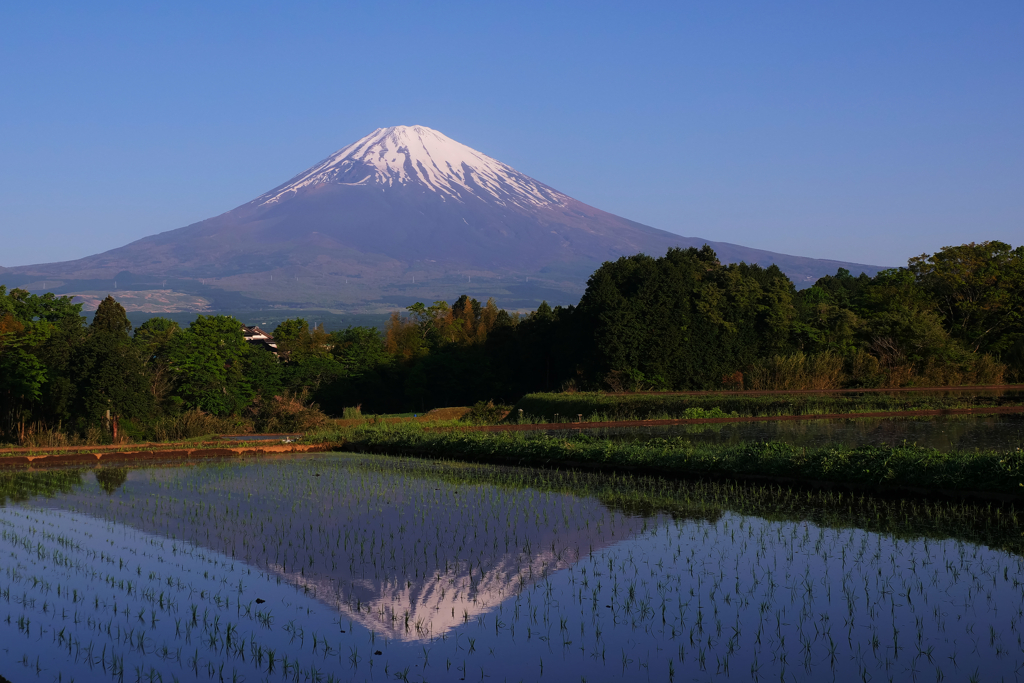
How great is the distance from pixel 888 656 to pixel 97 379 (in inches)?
1262

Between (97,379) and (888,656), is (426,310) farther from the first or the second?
(888,656)

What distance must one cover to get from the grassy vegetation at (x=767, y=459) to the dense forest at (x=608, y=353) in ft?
40.9

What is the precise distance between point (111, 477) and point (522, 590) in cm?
1255

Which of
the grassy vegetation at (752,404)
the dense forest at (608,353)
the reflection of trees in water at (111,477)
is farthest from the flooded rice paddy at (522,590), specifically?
the dense forest at (608,353)

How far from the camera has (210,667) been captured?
19.4ft

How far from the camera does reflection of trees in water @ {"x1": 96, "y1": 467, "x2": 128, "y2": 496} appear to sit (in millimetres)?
15711

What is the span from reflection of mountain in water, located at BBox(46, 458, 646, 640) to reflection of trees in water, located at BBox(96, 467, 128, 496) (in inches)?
10.8

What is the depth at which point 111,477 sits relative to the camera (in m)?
17.3

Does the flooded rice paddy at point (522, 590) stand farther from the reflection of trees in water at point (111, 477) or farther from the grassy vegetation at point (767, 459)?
the reflection of trees in water at point (111, 477)

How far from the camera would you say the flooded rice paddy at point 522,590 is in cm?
584

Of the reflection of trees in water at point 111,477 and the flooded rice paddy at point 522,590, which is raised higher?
the flooded rice paddy at point 522,590

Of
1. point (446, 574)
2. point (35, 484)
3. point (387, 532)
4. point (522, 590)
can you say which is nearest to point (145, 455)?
point (35, 484)

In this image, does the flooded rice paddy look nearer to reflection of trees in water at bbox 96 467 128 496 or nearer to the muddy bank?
reflection of trees in water at bbox 96 467 128 496

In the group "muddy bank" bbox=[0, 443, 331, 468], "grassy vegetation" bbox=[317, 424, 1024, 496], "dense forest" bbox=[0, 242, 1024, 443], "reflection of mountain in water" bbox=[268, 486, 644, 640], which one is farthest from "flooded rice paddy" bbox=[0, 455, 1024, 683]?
"dense forest" bbox=[0, 242, 1024, 443]
